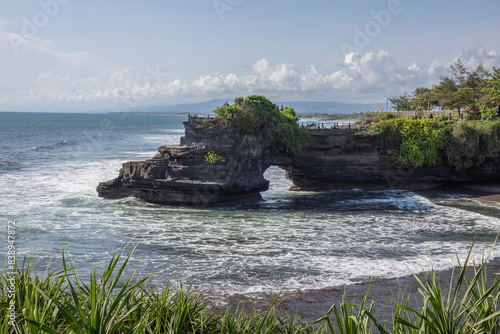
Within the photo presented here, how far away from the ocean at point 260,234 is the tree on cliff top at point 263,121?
3562mm

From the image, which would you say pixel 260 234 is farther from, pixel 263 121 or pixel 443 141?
pixel 443 141

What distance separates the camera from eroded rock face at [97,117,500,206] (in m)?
22.4

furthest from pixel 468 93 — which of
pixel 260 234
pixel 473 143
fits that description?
pixel 260 234

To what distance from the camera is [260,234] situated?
55.7ft

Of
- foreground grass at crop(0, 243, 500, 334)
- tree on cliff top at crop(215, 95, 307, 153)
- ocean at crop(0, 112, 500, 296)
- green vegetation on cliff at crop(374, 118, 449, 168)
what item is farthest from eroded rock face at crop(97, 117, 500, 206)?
foreground grass at crop(0, 243, 500, 334)

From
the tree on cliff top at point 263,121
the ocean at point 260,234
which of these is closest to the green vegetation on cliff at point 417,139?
the ocean at point 260,234

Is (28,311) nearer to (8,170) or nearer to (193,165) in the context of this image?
(193,165)

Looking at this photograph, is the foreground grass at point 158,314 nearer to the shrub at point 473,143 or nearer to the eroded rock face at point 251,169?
the eroded rock face at point 251,169

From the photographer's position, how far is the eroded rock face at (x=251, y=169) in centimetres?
2239

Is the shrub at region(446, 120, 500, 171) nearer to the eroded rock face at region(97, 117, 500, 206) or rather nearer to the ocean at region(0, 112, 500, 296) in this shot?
the eroded rock face at region(97, 117, 500, 206)

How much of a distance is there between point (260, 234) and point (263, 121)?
943 cm

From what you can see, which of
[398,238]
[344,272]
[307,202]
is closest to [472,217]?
[398,238]

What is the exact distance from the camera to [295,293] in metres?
11.0

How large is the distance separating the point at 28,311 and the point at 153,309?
1.63 metres
